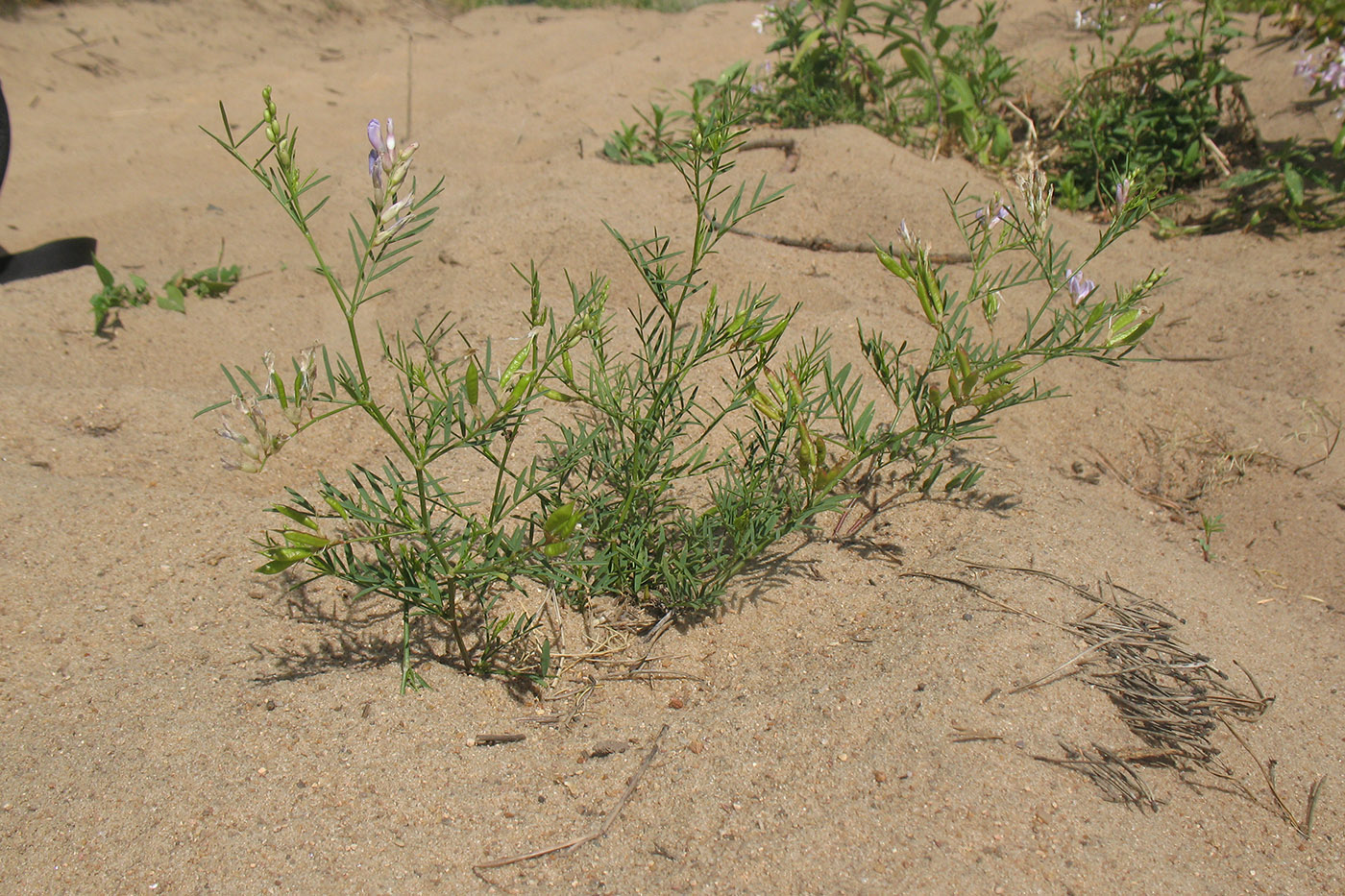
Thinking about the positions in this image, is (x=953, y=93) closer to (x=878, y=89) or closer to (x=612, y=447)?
(x=878, y=89)

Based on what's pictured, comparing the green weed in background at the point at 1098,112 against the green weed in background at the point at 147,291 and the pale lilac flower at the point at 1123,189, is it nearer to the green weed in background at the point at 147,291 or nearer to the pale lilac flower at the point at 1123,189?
the green weed in background at the point at 147,291

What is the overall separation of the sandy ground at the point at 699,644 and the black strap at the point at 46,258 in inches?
5.4

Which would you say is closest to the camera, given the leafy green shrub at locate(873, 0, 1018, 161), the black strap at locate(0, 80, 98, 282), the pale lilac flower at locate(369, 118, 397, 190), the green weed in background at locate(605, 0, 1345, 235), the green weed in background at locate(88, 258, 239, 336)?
the pale lilac flower at locate(369, 118, 397, 190)

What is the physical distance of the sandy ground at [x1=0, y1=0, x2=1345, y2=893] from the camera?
1385 mm

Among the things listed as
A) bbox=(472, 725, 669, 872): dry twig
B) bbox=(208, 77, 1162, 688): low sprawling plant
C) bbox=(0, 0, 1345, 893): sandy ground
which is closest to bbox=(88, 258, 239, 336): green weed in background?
bbox=(0, 0, 1345, 893): sandy ground

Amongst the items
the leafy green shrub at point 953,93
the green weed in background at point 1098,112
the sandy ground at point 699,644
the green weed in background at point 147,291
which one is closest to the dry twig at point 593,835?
the sandy ground at point 699,644

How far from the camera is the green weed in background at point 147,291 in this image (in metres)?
2.79

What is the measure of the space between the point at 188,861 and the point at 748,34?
5353mm

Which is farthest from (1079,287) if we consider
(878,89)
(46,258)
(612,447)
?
(46,258)

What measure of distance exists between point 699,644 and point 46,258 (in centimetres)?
302

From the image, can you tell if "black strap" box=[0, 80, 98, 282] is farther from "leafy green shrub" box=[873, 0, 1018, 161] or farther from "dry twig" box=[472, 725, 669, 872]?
"leafy green shrub" box=[873, 0, 1018, 161]

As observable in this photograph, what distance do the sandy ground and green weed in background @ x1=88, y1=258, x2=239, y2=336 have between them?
0.05 metres

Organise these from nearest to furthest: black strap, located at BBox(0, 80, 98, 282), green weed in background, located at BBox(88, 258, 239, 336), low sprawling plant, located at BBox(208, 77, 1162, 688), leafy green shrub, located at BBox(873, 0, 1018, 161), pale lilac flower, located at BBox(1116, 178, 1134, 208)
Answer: low sprawling plant, located at BBox(208, 77, 1162, 688), pale lilac flower, located at BBox(1116, 178, 1134, 208), green weed in background, located at BBox(88, 258, 239, 336), black strap, located at BBox(0, 80, 98, 282), leafy green shrub, located at BBox(873, 0, 1018, 161)

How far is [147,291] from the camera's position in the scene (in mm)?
2977
